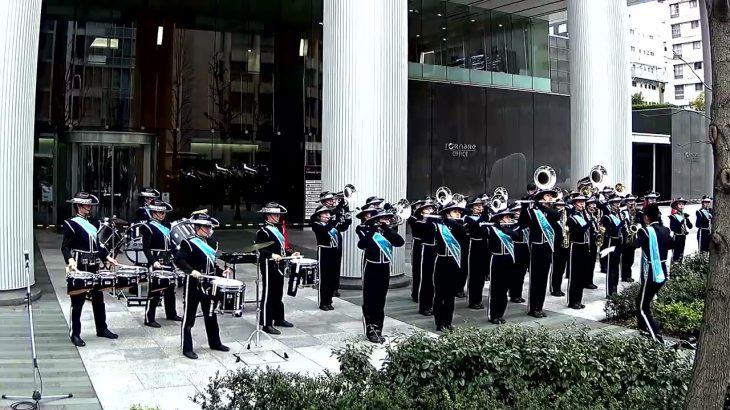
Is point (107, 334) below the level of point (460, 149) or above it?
below

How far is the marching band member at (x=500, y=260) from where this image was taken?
37.7 ft

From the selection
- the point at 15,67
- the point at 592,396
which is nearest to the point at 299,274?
the point at 592,396

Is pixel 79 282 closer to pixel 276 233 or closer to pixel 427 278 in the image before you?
pixel 276 233

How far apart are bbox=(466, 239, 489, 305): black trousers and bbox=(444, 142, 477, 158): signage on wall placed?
51.5ft

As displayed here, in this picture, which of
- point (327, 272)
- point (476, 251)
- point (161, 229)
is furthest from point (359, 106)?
point (161, 229)

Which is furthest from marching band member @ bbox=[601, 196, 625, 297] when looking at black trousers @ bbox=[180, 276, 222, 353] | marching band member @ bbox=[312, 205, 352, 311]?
black trousers @ bbox=[180, 276, 222, 353]

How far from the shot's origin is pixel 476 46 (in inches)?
1190

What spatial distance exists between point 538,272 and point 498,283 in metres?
1.23

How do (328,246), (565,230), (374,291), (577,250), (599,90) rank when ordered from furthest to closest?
(599,90)
(565,230)
(577,250)
(328,246)
(374,291)

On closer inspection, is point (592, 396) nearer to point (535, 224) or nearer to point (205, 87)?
point (535, 224)

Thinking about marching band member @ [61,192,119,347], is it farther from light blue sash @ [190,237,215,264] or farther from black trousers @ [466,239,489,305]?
black trousers @ [466,239,489,305]

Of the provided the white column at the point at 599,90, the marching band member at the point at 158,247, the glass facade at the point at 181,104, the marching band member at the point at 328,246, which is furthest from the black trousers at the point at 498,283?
the glass facade at the point at 181,104

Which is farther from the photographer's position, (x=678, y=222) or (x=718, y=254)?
(x=678, y=222)

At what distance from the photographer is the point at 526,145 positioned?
1223 inches
